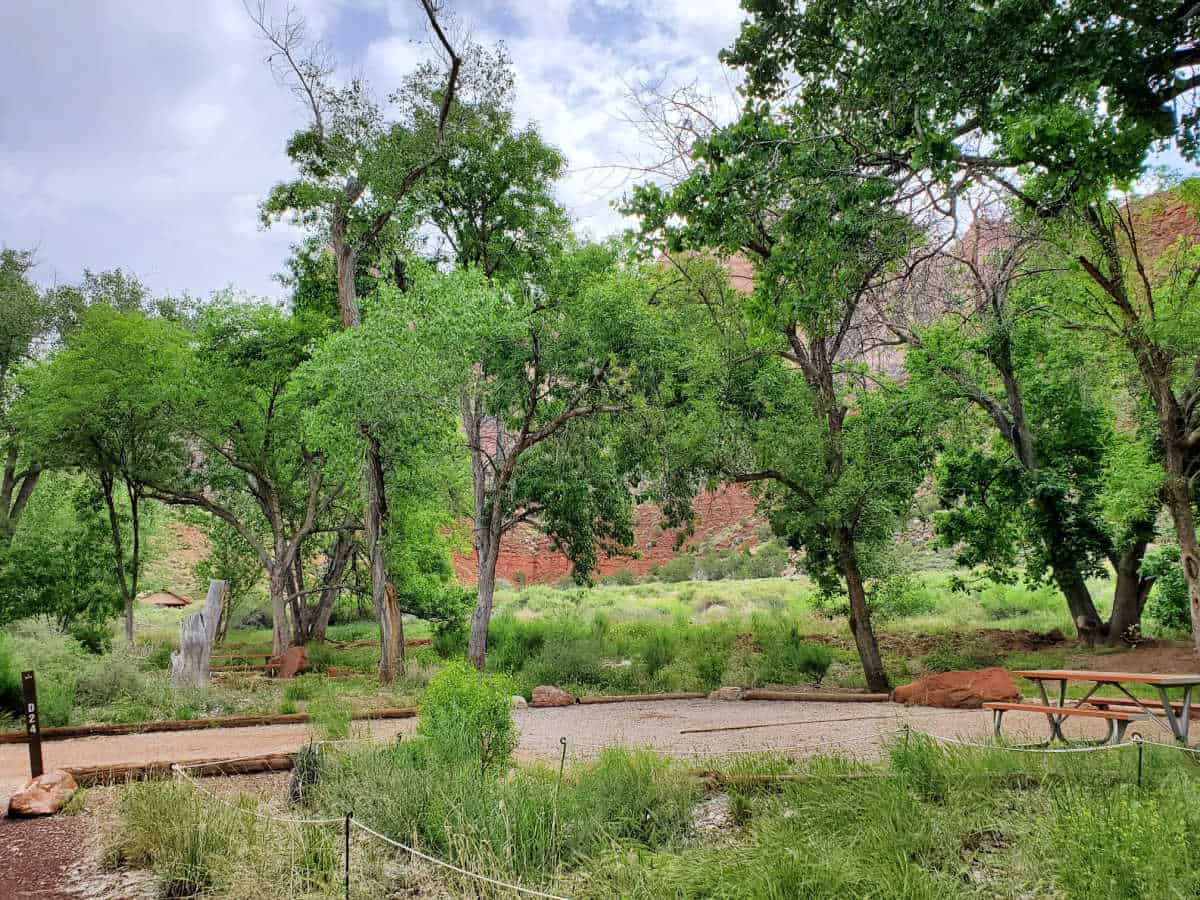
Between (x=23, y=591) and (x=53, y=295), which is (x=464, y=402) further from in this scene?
(x=53, y=295)

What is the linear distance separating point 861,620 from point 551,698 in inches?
222

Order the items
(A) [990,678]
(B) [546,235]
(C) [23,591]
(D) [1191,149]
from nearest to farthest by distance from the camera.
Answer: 1. (D) [1191,149]
2. (A) [990,678]
3. (B) [546,235]
4. (C) [23,591]

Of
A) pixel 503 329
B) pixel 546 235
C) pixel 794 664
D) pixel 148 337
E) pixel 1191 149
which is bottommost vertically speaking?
pixel 794 664

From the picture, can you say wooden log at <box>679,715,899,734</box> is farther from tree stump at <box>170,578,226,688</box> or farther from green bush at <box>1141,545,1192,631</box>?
green bush at <box>1141,545,1192,631</box>

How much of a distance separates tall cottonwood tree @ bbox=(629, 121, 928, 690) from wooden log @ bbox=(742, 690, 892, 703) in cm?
86

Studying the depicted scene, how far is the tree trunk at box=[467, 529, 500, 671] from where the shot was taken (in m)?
17.0

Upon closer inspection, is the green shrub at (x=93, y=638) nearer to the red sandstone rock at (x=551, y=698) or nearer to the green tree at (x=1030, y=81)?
the red sandstone rock at (x=551, y=698)

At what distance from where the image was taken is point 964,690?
11578 mm

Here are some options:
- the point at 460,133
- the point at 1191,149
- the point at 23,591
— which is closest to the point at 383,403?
the point at 460,133

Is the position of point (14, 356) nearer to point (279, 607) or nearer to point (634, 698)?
point (279, 607)

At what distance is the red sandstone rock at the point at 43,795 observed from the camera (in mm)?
6500

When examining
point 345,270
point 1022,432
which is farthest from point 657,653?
point 345,270

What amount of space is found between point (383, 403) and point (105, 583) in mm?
14521

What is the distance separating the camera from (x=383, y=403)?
1454cm
